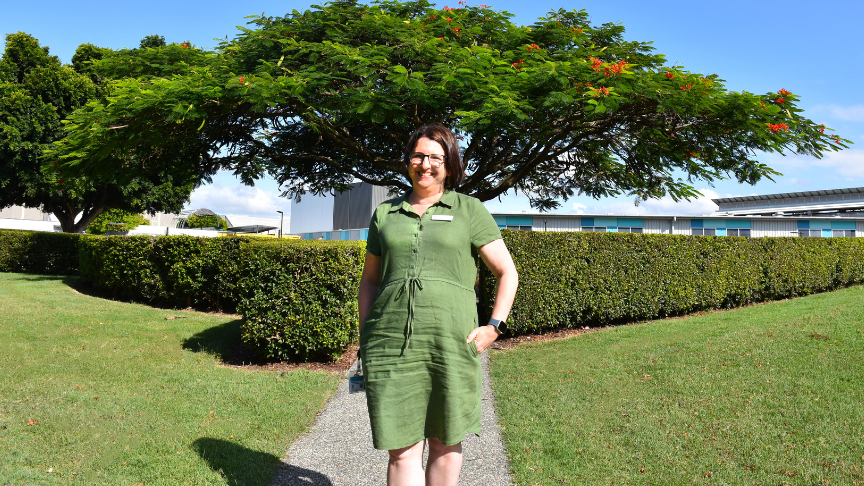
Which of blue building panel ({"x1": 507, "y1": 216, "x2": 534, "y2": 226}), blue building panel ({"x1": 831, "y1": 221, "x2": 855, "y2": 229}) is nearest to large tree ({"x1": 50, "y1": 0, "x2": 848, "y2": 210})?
blue building panel ({"x1": 507, "y1": 216, "x2": 534, "y2": 226})

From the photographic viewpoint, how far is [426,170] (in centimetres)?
254

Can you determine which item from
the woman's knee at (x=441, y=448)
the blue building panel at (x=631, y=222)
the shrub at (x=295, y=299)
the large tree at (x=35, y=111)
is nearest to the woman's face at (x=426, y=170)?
the woman's knee at (x=441, y=448)

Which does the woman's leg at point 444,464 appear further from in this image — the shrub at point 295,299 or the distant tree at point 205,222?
the distant tree at point 205,222

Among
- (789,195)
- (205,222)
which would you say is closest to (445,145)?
(789,195)

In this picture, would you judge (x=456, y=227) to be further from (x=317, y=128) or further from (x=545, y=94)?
(x=317, y=128)

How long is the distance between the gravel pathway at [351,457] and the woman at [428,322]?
1.38 m

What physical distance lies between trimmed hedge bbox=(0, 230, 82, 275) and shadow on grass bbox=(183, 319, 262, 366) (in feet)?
39.3

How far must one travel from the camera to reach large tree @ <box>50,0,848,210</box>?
920 cm

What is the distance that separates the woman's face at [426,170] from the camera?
2531mm

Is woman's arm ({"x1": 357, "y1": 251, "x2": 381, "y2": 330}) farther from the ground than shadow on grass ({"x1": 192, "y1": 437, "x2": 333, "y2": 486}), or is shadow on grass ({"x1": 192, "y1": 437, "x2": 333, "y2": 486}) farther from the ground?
woman's arm ({"x1": 357, "y1": 251, "x2": 381, "y2": 330})

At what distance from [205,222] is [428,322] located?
59.1m

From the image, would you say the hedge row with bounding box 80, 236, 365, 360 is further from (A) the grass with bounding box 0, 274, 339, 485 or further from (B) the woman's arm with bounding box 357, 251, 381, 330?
(B) the woman's arm with bounding box 357, 251, 381, 330

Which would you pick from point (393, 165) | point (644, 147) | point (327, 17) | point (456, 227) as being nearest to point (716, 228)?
point (644, 147)

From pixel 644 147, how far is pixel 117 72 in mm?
12181
